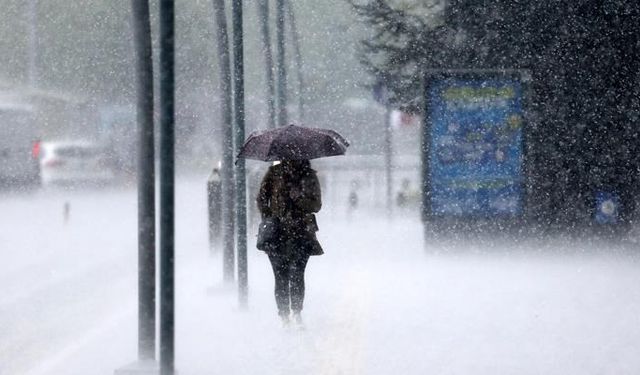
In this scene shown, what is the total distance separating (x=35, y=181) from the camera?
32.7 metres

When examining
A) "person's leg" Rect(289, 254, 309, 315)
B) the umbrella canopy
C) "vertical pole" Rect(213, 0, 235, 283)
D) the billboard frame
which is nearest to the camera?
the umbrella canopy

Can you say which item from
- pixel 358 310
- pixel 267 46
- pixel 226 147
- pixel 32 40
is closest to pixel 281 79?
pixel 267 46

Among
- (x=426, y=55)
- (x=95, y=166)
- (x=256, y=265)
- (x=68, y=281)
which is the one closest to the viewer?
(x=68, y=281)

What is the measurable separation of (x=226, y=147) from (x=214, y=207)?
12.9 ft

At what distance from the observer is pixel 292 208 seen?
968 centimetres

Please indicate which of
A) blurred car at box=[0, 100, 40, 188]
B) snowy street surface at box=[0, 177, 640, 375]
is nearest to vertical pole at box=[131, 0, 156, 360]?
snowy street surface at box=[0, 177, 640, 375]

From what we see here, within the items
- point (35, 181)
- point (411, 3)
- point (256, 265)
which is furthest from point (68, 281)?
point (35, 181)

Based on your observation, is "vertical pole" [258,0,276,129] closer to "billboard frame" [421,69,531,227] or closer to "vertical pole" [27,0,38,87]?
"billboard frame" [421,69,531,227]

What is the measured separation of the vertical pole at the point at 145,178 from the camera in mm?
7594

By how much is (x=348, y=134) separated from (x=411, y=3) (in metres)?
42.6

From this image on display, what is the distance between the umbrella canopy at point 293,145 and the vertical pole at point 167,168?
2727mm

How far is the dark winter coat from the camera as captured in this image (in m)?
9.62

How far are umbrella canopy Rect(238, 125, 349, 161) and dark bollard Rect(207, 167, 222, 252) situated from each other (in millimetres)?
6078

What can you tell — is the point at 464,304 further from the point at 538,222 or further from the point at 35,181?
the point at 35,181
